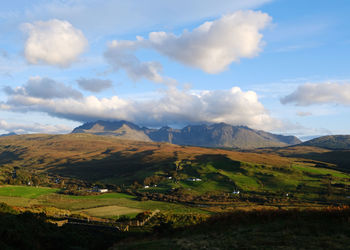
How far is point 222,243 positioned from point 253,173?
181162 millimetres

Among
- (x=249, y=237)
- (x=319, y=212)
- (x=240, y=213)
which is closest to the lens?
(x=249, y=237)

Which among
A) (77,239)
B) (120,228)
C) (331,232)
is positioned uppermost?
(331,232)

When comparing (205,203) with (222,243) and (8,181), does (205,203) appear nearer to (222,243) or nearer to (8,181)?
(222,243)

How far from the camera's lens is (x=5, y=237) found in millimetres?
24781

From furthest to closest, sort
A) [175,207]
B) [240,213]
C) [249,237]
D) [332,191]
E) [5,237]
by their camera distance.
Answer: [332,191], [175,207], [240,213], [249,237], [5,237]

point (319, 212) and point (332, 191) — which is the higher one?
point (319, 212)

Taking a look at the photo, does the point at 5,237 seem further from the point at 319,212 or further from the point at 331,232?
the point at 319,212

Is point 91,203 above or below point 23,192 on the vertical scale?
above

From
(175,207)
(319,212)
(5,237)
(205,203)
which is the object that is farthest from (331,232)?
(205,203)

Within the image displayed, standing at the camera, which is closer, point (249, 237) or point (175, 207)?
point (249, 237)

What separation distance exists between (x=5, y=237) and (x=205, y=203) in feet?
380

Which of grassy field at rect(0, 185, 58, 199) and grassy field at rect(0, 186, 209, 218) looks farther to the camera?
grassy field at rect(0, 185, 58, 199)

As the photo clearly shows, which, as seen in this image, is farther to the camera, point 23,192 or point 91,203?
point 23,192

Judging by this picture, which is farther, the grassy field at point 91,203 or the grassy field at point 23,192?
the grassy field at point 23,192
